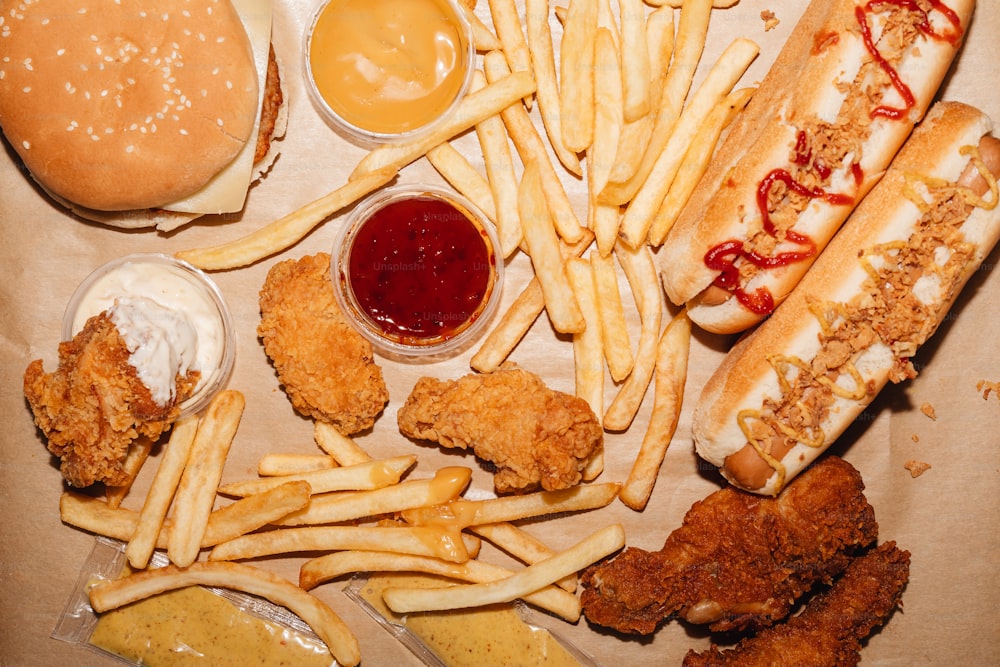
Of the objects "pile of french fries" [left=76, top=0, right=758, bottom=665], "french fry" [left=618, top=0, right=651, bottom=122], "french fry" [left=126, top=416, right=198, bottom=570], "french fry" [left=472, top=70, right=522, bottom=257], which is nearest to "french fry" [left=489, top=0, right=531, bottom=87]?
"pile of french fries" [left=76, top=0, right=758, bottom=665]

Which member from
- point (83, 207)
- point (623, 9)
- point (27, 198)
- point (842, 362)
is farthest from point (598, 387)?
point (27, 198)

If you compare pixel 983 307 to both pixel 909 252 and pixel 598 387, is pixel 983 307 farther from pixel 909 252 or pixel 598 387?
pixel 598 387

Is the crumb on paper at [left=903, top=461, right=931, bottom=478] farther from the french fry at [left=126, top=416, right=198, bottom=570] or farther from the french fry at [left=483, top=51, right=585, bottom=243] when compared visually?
the french fry at [left=126, top=416, right=198, bottom=570]

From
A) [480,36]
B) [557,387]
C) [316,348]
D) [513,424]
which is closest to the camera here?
[513,424]

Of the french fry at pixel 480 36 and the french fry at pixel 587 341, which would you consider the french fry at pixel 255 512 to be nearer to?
the french fry at pixel 587 341

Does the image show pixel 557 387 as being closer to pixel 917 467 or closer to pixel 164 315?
pixel 917 467

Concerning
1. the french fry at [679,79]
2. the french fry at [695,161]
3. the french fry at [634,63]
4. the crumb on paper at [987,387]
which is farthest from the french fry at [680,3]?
the crumb on paper at [987,387]

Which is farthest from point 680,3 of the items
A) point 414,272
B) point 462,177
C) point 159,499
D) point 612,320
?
point 159,499
